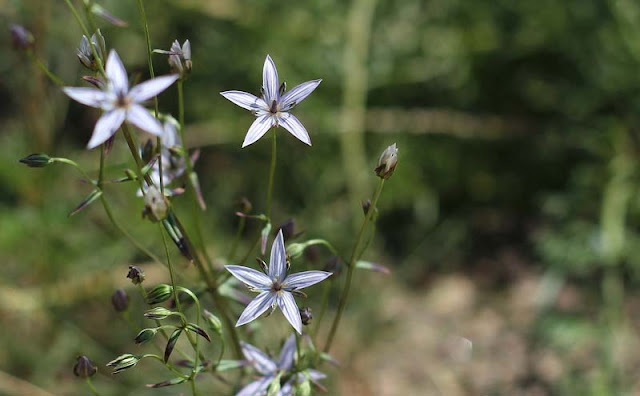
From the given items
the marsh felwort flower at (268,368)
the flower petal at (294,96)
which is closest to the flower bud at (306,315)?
the marsh felwort flower at (268,368)

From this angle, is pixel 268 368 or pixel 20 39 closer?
pixel 20 39

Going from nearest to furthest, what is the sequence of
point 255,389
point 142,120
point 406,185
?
point 142,120 → point 255,389 → point 406,185

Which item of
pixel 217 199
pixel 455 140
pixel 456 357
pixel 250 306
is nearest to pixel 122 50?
pixel 217 199

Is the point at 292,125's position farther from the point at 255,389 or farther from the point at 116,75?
the point at 255,389

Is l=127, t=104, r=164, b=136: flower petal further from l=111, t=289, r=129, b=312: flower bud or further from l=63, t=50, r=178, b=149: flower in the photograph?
l=111, t=289, r=129, b=312: flower bud

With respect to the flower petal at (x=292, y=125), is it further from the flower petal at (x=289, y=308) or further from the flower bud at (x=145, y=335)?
the flower bud at (x=145, y=335)

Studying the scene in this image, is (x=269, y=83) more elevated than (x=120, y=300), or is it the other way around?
(x=269, y=83)

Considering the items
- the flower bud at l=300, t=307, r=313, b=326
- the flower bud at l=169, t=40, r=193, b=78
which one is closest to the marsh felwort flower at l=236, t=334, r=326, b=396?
the flower bud at l=300, t=307, r=313, b=326

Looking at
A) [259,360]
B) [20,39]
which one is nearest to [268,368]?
[259,360]
